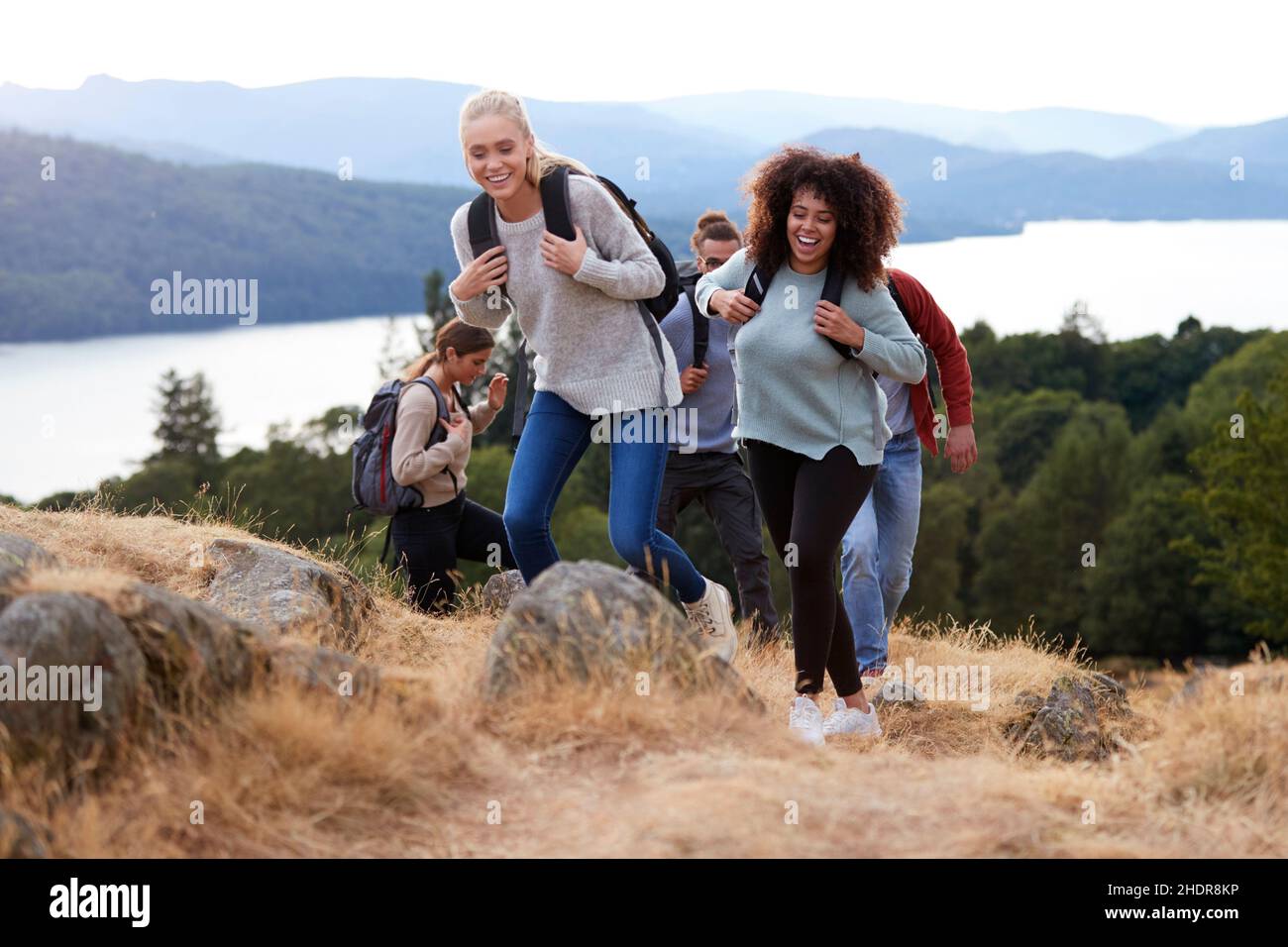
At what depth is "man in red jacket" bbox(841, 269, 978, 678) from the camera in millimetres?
6461

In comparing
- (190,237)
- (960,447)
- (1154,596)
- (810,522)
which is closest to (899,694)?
(960,447)

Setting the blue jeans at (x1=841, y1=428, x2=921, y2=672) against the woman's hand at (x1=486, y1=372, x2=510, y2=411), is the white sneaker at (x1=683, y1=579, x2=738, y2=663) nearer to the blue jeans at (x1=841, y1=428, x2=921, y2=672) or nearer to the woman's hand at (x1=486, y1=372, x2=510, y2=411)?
the blue jeans at (x1=841, y1=428, x2=921, y2=672)

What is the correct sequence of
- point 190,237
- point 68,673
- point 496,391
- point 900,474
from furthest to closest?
1. point 190,237
2. point 496,391
3. point 900,474
4. point 68,673

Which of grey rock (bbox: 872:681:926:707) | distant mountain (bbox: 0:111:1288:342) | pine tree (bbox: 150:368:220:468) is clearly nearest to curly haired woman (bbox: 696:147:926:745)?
grey rock (bbox: 872:681:926:707)

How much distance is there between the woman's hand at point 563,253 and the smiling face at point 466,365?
2368 mm

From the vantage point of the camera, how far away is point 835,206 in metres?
5.21

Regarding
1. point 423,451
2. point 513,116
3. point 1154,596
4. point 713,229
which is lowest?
point 1154,596

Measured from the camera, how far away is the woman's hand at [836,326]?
507 cm

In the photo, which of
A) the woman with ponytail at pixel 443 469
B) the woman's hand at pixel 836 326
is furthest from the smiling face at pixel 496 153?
the woman with ponytail at pixel 443 469

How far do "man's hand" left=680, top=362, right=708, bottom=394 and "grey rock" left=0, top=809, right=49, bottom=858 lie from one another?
4.64 m

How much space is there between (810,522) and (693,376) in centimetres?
255

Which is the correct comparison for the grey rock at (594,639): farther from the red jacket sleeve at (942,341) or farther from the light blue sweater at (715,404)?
the light blue sweater at (715,404)

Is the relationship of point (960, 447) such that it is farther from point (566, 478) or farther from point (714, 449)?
point (566, 478)
